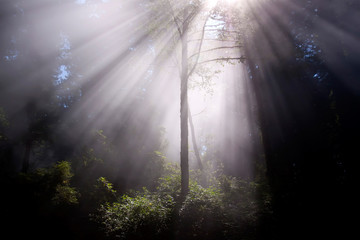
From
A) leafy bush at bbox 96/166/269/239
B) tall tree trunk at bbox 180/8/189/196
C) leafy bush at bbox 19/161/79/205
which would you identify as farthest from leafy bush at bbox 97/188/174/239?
leafy bush at bbox 19/161/79/205

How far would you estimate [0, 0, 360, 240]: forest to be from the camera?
5.96 metres

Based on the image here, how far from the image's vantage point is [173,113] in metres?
22.9

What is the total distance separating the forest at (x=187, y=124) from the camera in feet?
19.6

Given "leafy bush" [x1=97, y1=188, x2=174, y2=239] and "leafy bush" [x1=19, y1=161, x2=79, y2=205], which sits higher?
"leafy bush" [x1=19, y1=161, x2=79, y2=205]

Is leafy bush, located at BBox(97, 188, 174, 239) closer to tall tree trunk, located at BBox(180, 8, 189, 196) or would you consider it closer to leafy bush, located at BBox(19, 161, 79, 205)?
tall tree trunk, located at BBox(180, 8, 189, 196)

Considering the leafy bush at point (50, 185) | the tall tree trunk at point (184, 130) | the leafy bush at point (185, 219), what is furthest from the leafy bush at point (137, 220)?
the leafy bush at point (50, 185)

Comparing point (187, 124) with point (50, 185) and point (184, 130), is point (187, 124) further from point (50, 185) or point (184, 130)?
point (50, 185)

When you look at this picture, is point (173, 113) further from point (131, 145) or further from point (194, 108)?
point (131, 145)

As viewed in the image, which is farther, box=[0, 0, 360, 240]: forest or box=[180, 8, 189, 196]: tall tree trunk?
box=[180, 8, 189, 196]: tall tree trunk

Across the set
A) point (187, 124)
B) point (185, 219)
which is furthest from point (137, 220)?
point (187, 124)

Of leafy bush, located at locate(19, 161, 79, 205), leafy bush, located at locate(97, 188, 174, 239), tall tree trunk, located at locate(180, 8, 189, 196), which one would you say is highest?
tall tree trunk, located at locate(180, 8, 189, 196)

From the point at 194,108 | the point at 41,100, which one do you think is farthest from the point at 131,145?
the point at 41,100

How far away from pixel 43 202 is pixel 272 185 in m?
8.87

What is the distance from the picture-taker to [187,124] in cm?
924
